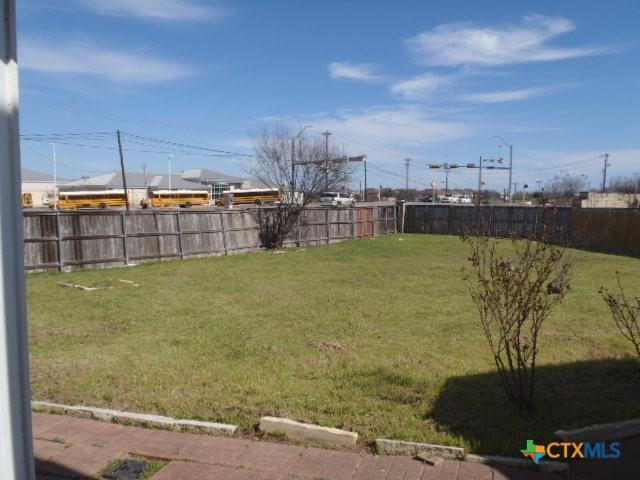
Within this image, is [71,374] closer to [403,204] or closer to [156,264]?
[156,264]

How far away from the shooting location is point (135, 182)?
82312 millimetres

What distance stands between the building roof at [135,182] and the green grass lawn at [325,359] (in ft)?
231

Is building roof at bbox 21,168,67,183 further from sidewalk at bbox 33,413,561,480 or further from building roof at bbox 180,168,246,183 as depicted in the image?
sidewalk at bbox 33,413,561,480

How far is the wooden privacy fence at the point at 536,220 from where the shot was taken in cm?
2370

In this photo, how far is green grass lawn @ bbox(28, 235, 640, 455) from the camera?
459 centimetres

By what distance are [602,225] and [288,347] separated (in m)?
22.8

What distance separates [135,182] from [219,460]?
83.8 metres

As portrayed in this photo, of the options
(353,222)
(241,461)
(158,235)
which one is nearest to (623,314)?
(241,461)

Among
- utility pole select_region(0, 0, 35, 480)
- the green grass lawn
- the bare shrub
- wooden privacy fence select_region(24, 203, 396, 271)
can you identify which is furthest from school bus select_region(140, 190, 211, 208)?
utility pole select_region(0, 0, 35, 480)

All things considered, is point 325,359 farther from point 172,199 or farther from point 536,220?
point 172,199

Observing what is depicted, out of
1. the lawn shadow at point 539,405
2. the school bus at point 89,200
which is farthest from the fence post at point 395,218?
the school bus at point 89,200

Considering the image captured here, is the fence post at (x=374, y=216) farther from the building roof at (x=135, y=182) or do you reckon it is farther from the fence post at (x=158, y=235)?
the building roof at (x=135, y=182)

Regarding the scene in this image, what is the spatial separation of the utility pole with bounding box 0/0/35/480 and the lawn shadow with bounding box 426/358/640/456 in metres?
3.07

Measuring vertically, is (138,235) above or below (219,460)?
above
